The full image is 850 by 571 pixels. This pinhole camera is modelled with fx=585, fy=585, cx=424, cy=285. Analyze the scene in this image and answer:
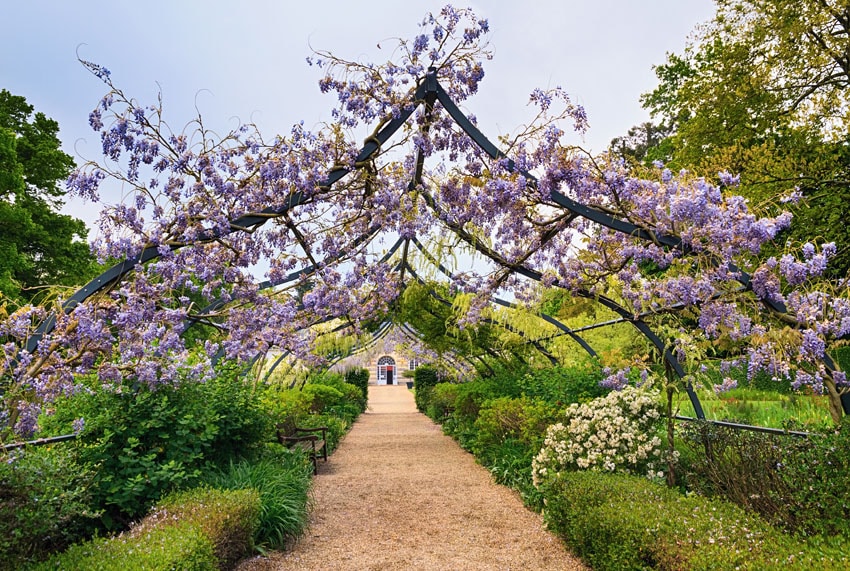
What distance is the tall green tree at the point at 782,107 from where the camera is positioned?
1071 cm

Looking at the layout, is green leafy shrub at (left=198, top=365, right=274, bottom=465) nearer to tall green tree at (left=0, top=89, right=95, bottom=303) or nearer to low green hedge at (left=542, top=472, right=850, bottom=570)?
low green hedge at (left=542, top=472, right=850, bottom=570)

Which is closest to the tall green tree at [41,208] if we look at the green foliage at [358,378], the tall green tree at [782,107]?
the green foliage at [358,378]

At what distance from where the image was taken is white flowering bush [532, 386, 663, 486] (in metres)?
5.57

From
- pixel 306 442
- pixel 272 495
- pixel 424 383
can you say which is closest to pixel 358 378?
pixel 424 383

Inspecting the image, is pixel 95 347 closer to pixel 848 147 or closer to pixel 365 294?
pixel 365 294

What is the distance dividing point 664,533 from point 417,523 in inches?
125

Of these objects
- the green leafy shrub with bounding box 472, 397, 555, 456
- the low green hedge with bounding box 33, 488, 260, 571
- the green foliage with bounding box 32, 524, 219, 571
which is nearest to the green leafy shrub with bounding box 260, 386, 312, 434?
the low green hedge with bounding box 33, 488, 260, 571

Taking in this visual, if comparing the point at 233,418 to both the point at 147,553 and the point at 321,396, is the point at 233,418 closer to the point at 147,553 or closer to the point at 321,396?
the point at 147,553

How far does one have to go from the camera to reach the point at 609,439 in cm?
564

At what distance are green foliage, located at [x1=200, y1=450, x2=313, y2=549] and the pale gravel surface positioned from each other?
178 mm

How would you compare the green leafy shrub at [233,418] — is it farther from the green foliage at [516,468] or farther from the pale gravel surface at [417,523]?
the green foliage at [516,468]

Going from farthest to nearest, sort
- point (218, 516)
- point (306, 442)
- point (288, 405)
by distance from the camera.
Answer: point (288, 405) → point (306, 442) → point (218, 516)

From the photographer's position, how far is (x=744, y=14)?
12281 mm

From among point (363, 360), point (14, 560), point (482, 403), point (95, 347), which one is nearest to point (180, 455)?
point (95, 347)
